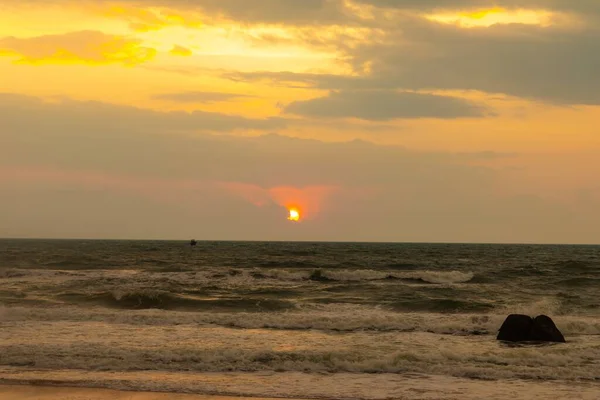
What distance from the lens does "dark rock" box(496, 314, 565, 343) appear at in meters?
21.0

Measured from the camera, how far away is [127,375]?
608 inches

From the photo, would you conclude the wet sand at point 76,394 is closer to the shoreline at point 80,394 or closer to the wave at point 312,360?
the shoreline at point 80,394

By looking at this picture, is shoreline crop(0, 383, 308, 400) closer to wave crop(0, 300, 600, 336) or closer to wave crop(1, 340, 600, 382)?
wave crop(1, 340, 600, 382)

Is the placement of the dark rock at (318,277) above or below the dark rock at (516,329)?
below

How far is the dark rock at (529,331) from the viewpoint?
21.0m

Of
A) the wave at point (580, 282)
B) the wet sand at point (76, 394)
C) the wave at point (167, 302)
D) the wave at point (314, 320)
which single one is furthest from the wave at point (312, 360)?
the wave at point (580, 282)

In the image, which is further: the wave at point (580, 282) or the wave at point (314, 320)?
the wave at point (580, 282)

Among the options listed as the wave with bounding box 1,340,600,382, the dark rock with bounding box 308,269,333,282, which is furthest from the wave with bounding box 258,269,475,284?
the wave with bounding box 1,340,600,382

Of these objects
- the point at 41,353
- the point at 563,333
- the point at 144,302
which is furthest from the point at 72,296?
the point at 563,333

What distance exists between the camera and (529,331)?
69.3ft

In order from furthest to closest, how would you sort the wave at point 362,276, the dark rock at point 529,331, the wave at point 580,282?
the wave at point 362,276 → the wave at point 580,282 → the dark rock at point 529,331

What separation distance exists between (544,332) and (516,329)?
3.04 ft

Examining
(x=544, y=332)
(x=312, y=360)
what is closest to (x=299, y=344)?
(x=312, y=360)

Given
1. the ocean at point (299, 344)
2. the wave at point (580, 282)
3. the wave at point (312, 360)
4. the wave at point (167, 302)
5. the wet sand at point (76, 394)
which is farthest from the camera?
the wave at point (580, 282)
